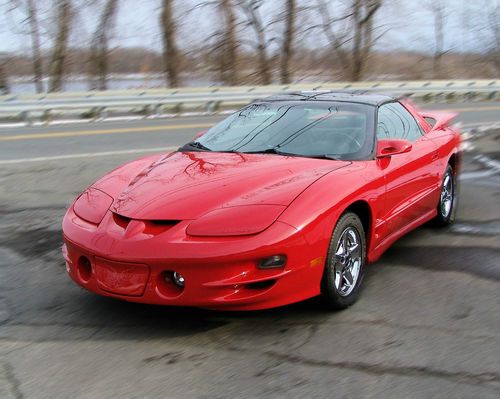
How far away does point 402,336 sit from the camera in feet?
11.4

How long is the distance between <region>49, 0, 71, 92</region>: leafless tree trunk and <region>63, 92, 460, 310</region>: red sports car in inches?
859

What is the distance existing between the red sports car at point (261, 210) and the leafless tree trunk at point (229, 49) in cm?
2274

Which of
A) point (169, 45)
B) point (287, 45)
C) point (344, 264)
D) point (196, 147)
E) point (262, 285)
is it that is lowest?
point (344, 264)

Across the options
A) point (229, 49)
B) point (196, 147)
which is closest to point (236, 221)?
point (196, 147)

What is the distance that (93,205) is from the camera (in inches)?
157

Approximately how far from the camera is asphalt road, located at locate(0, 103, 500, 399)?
116 inches

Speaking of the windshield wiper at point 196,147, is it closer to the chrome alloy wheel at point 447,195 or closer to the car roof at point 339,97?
the car roof at point 339,97

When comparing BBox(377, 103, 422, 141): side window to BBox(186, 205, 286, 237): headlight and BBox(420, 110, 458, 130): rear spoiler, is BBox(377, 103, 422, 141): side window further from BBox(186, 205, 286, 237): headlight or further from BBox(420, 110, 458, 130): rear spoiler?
BBox(186, 205, 286, 237): headlight

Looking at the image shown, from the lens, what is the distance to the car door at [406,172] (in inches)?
179

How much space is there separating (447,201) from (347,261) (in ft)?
7.90

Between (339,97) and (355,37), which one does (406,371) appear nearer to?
(339,97)

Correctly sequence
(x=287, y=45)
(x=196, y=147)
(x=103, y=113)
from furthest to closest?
1. (x=287, y=45)
2. (x=103, y=113)
3. (x=196, y=147)

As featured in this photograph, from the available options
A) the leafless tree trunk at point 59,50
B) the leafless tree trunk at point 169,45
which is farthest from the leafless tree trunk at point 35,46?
the leafless tree trunk at point 169,45

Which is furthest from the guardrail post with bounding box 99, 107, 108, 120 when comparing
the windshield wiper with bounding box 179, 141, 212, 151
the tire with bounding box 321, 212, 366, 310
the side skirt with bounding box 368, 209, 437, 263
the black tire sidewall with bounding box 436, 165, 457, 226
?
the tire with bounding box 321, 212, 366, 310
